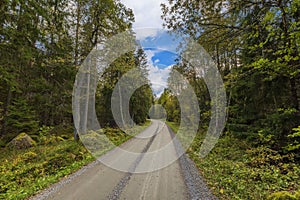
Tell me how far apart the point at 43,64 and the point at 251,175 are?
9865 millimetres

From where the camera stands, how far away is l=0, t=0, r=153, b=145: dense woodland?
258 inches

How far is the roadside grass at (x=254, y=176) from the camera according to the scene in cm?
407

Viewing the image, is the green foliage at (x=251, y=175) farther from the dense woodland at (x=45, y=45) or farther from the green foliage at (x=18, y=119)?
the green foliage at (x=18, y=119)

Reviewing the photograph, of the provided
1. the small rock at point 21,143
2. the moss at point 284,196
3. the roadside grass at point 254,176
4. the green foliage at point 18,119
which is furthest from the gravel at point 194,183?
the green foliage at point 18,119

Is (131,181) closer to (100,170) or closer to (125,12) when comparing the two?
(100,170)

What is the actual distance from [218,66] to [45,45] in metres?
12.3

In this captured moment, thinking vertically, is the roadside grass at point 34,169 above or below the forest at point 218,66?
below

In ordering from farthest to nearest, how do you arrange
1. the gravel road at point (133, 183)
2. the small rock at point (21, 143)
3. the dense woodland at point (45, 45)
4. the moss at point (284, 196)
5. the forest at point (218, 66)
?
the small rock at point (21, 143) < the dense woodland at point (45, 45) < the forest at point (218, 66) < the gravel road at point (133, 183) < the moss at point (284, 196)

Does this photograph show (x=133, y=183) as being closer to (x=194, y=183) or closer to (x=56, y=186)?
(x=194, y=183)

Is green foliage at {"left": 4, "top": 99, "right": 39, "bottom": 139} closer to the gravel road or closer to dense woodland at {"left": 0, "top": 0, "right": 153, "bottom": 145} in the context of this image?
dense woodland at {"left": 0, "top": 0, "right": 153, "bottom": 145}

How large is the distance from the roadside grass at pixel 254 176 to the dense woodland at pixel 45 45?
825 centimetres

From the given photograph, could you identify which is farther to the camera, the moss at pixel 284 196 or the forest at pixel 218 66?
the forest at pixel 218 66

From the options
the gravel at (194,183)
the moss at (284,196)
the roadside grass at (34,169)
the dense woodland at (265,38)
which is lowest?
the gravel at (194,183)

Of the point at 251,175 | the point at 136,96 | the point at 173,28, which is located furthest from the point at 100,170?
the point at 136,96
